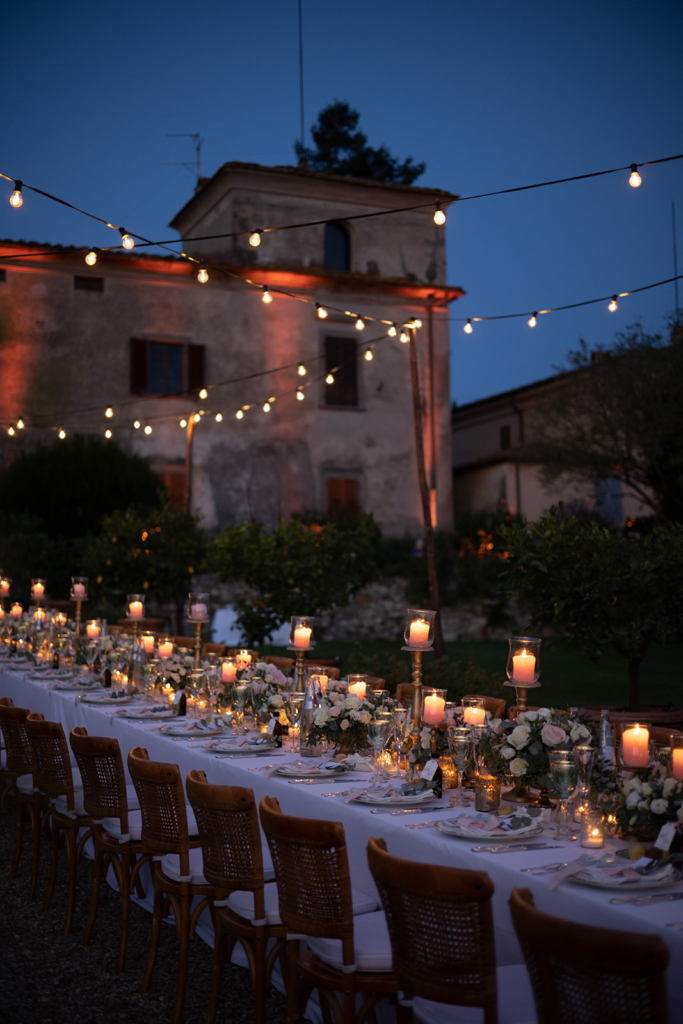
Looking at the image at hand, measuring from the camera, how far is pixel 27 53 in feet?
59.9

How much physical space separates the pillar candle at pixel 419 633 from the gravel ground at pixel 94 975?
4.61ft


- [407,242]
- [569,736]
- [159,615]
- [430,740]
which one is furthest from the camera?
[407,242]

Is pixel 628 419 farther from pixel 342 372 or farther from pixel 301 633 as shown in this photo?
pixel 301 633

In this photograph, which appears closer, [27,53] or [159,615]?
[159,615]

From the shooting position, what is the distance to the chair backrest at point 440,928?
7.46 ft

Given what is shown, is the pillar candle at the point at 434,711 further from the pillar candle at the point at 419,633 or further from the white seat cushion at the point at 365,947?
the white seat cushion at the point at 365,947

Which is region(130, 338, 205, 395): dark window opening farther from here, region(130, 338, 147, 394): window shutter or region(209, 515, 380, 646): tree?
region(209, 515, 380, 646): tree

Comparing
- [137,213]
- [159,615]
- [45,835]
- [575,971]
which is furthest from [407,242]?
[137,213]

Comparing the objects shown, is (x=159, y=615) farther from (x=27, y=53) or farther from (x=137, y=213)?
(x=137, y=213)

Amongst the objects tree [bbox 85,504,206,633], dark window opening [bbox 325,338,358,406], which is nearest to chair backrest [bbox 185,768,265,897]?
tree [bbox 85,504,206,633]

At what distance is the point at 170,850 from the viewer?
11.9 ft

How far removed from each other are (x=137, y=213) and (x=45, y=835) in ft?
185

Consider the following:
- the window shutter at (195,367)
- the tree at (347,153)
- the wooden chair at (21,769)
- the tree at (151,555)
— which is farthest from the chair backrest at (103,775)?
the tree at (347,153)

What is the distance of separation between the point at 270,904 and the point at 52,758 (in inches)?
69.8
